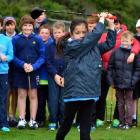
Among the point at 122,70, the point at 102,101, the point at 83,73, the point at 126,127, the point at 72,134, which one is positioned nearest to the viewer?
the point at 83,73

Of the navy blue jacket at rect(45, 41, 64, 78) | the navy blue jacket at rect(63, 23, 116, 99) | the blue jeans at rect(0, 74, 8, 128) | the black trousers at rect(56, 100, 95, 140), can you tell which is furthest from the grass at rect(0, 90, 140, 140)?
the navy blue jacket at rect(63, 23, 116, 99)

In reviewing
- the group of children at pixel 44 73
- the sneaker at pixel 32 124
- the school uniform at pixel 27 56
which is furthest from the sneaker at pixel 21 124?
the school uniform at pixel 27 56

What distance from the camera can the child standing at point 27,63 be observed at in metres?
9.41

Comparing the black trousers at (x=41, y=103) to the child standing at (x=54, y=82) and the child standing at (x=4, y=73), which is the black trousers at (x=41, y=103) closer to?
the child standing at (x=54, y=82)

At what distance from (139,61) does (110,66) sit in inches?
20.4

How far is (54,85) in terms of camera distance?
375 inches

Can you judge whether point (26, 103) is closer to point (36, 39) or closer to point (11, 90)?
point (11, 90)

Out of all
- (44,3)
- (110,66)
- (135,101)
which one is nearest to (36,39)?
(110,66)

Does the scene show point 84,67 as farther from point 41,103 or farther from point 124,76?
point 41,103

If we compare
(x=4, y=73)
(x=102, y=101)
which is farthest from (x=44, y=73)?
(x=102, y=101)

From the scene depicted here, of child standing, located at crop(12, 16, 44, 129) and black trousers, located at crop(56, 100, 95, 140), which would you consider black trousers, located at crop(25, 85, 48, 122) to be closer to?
child standing, located at crop(12, 16, 44, 129)

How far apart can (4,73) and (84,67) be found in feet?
7.73

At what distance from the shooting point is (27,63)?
30.8 feet

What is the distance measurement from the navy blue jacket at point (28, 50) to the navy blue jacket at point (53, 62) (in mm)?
106
